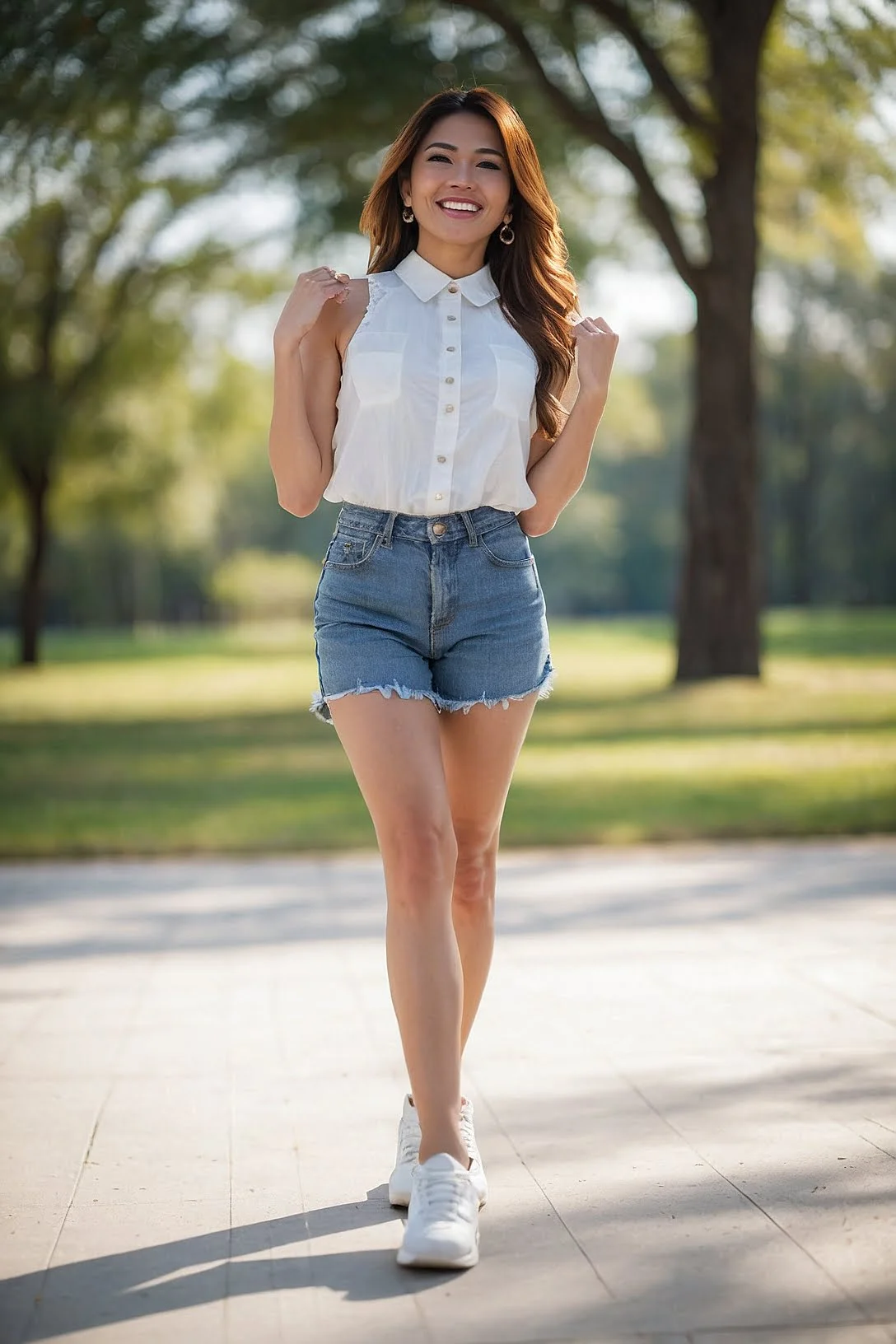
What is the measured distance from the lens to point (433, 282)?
343cm

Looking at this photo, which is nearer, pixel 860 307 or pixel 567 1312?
pixel 567 1312

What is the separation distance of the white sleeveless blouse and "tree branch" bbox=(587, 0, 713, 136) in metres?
14.0

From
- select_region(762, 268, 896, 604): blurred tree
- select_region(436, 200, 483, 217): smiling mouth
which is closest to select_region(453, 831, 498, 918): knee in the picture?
select_region(436, 200, 483, 217): smiling mouth

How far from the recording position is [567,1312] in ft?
8.72

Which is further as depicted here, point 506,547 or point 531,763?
point 531,763

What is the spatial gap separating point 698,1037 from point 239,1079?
125cm

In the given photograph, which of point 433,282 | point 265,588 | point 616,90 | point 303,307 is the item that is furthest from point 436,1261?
point 265,588

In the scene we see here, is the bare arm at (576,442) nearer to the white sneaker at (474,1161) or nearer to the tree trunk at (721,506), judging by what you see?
the white sneaker at (474,1161)

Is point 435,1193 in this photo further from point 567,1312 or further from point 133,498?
point 133,498

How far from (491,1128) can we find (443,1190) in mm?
829

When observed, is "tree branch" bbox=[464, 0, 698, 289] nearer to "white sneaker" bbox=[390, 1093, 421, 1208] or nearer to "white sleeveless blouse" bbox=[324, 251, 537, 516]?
"white sleeveless blouse" bbox=[324, 251, 537, 516]

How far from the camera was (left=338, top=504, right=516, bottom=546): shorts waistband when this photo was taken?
3.28 meters

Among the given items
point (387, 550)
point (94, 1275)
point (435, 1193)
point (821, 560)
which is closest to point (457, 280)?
point (387, 550)

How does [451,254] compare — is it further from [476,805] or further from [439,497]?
[476,805]
